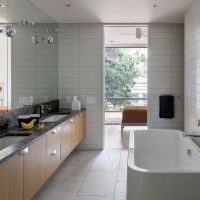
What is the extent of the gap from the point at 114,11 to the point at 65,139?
215cm

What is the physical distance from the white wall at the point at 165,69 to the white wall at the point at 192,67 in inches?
33.3

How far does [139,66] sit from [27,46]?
18.3 ft

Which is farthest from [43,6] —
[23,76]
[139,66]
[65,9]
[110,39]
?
[139,66]

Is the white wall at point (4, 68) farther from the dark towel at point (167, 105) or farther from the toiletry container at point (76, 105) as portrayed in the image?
the dark towel at point (167, 105)

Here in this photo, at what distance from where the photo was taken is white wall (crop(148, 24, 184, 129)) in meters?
5.63

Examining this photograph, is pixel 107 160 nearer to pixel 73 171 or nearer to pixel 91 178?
pixel 73 171

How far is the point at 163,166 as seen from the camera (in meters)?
4.13

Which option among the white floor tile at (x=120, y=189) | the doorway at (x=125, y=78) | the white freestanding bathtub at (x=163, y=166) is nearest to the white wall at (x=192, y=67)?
the white freestanding bathtub at (x=163, y=166)

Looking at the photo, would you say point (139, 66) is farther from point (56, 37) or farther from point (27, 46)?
point (27, 46)

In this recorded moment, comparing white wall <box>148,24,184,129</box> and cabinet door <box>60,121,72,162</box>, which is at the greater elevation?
white wall <box>148,24,184,129</box>

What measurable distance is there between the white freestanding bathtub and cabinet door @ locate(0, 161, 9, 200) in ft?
3.21

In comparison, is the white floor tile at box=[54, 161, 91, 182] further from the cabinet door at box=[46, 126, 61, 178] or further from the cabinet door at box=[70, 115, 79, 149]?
the cabinet door at box=[46, 126, 61, 178]

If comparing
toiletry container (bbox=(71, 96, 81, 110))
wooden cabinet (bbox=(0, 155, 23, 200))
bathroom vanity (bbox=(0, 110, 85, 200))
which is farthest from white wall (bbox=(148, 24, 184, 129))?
wooden cabinet (bbox=(0, 155, 23, 200))

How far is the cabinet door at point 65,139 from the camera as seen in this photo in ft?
13.3
